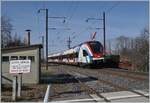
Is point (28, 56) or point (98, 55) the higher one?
point (98, 55)

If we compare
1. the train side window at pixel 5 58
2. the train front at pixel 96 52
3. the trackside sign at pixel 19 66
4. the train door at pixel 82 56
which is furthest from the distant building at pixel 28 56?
the train door at pixel 82 56

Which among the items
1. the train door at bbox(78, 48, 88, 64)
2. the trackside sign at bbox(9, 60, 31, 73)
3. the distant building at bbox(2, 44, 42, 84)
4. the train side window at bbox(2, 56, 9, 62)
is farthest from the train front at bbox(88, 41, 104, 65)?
the trackside sign at bbox(9, 60, 31, 73)

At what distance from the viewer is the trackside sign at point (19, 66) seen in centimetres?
1636

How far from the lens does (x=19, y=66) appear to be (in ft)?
53.8

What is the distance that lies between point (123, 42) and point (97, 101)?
11948 centimetres

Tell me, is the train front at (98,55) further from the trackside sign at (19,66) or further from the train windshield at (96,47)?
the trackside sign at (19,66)

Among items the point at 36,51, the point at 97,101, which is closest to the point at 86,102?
the point at 97,101

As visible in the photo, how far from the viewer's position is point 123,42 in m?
133

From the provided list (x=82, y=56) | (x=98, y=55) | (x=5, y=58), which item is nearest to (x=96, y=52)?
(x=98, y=55)

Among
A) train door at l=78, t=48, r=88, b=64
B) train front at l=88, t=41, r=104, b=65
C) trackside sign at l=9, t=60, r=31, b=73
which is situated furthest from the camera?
train door at l=78, t=48, r=88, b=64

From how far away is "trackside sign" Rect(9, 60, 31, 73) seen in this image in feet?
53.7

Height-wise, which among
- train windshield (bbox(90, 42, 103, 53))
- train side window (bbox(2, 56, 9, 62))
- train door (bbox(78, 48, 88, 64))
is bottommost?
train side window (bbox(2, 56, 9, 62))

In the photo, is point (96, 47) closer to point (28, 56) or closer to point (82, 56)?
point (82, 56)

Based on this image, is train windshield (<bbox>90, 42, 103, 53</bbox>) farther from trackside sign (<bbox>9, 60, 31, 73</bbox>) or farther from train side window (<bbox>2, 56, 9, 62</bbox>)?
trackside sign (<bbox>9, 60, 31, 73</bbox>)
